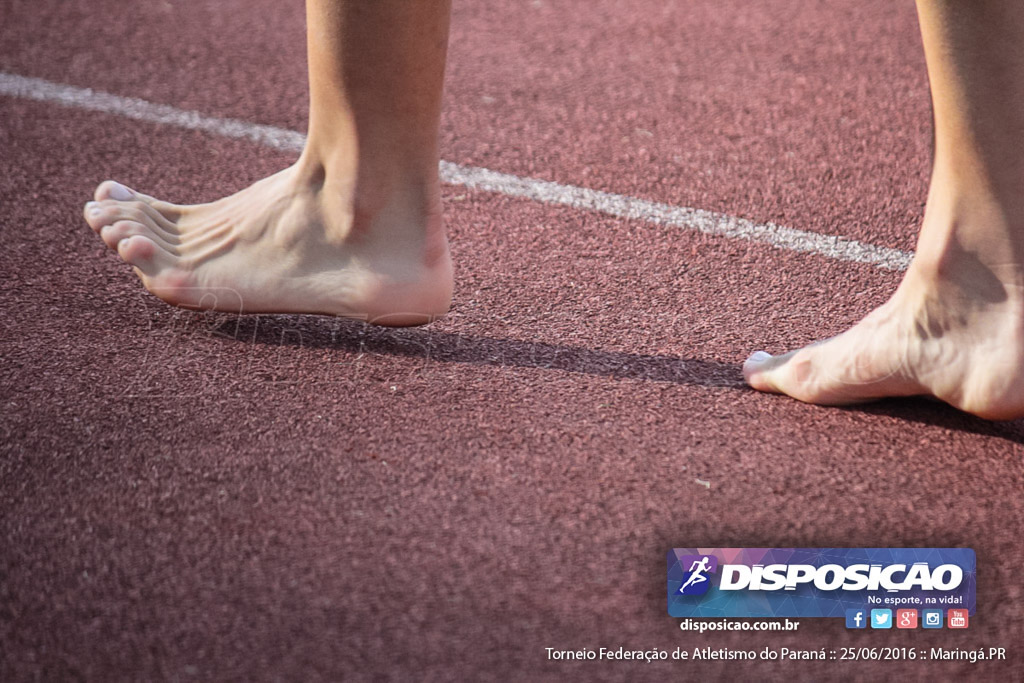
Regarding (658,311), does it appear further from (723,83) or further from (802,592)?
(723,83)

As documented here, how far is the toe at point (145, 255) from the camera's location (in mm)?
1871

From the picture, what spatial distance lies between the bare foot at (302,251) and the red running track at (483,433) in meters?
0.08

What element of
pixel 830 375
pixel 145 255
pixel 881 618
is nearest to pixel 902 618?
pixel 881 618

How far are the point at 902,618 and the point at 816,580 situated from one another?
11cm

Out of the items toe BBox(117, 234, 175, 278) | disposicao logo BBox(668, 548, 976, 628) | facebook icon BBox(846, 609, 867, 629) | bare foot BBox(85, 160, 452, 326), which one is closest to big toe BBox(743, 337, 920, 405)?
disposicao logo BBox(668, 548, 976, 628)

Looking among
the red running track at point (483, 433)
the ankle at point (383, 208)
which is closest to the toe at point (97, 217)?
the red running track at point (483, 433)

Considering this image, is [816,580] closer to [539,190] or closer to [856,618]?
[856,618]

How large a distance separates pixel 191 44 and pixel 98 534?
220 cm

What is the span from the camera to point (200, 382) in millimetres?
1790

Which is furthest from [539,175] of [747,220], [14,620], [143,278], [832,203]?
[14,620]

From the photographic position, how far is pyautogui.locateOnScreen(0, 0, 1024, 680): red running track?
1.33 metres

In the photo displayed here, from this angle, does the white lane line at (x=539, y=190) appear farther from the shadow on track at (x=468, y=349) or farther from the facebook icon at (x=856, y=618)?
the facebook icon at (x=856, y=618)

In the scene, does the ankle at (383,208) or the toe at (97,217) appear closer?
the ankle at (383,208)

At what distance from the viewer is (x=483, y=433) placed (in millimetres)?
1672
